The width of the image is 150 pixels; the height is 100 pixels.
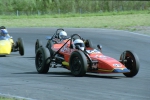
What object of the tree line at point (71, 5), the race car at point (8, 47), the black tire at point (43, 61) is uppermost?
the black tire at point (43, 61)

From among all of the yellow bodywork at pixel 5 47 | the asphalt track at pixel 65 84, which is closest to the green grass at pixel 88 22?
the yellow bodywork at pixel 5 47

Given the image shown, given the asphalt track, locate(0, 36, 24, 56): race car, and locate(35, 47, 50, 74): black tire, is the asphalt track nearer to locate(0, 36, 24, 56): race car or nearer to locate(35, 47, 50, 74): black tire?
locate(35, 47, 50, 74): black tire

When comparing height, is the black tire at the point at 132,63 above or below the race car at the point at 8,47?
above

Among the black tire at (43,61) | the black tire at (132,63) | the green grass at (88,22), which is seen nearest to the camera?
the black tire at (132,63)

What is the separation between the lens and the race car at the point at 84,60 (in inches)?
623

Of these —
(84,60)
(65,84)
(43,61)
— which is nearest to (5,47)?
(43,61)

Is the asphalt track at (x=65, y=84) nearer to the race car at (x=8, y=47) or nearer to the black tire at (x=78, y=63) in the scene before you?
the black tire at (x=78, y=63)

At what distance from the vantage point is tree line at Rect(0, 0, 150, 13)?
281 ft

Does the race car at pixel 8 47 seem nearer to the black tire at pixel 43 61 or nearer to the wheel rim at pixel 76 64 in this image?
the black tire at pixel 43 61

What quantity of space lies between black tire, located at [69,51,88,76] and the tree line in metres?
68.0

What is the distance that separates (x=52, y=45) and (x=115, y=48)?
31.8ft

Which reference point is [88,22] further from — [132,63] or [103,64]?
[103,64]

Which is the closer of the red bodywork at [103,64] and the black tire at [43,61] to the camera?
the red bodywork at [103,64]

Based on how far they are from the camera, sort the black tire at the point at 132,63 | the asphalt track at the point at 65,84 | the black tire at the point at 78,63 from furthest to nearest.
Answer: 1. the black tire at the point at 132,63
2. the black tire at the point at 78,63
3. the asphalt track at the point at 65,84
